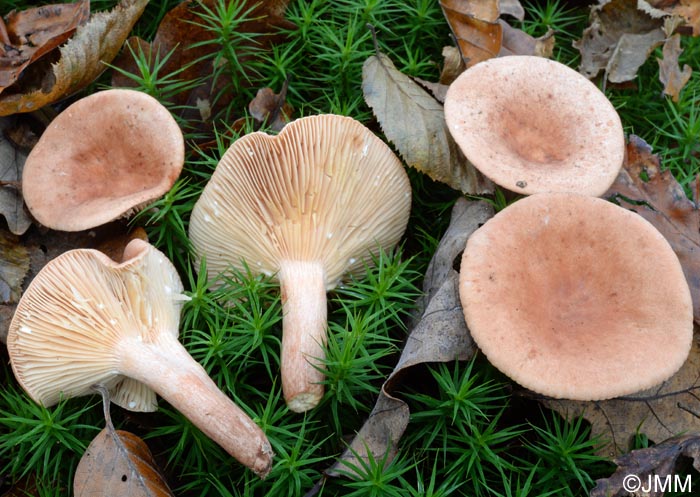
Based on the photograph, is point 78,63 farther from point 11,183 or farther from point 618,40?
point 618,40

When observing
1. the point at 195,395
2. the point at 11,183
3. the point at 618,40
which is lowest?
the point at 195,395

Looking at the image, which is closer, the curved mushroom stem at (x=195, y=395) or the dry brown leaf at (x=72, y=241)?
the curved mushroom stem at (x=195, y=395)

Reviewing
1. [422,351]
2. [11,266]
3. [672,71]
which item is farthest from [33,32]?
[672,71]

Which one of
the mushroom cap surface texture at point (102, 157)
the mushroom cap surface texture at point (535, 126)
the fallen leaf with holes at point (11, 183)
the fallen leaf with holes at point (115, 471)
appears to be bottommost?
the fallen leaf with holes at point (115, 471)

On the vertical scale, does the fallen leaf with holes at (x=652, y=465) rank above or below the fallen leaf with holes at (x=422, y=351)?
below

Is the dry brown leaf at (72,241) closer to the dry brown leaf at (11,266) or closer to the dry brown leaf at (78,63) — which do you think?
the dry brown leaf at (11,266)

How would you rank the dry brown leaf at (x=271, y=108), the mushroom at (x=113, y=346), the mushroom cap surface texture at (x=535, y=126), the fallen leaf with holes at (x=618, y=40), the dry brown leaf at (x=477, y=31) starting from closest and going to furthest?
the mushroom at (x=113, y=346)
the mushroom cap surface texture at (x=535, y=126)
the dry brown leaf at (x=271, y=108)
the dry brown leaf at (x=477, y=31)
the fallen leaf with holes at (x=618, y=40)

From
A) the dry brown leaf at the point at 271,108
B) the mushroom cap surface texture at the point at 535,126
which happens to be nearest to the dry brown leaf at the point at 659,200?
the mushroom cap surface texture at the point at 535,126
